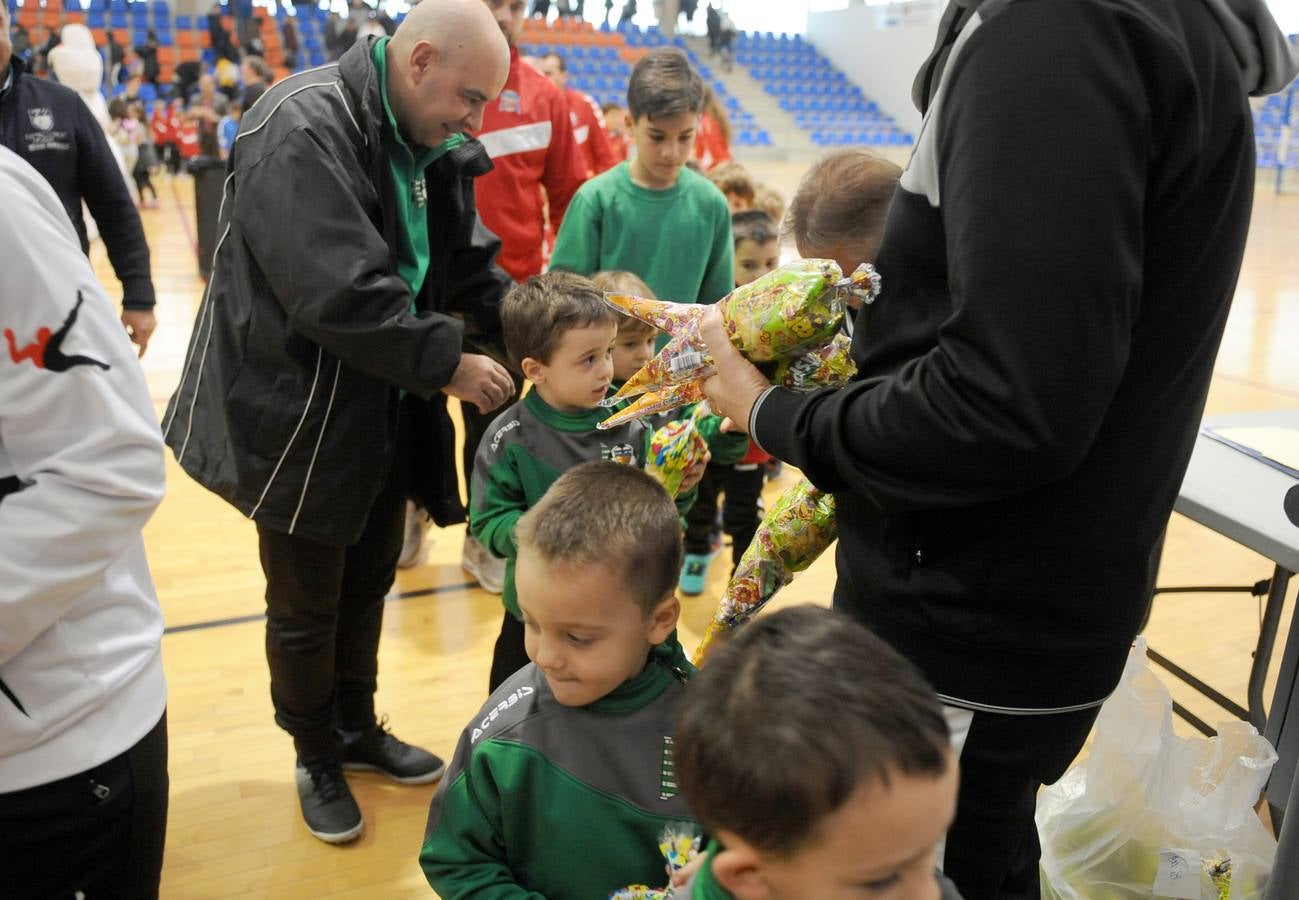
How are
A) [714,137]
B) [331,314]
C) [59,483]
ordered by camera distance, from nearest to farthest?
1. [59,483]
2. [331,314]
3. [714,137]

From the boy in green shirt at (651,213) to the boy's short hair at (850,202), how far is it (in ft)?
5.05

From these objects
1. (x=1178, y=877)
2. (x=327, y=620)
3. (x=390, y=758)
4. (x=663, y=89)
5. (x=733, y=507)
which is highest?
(x=663, y=89)

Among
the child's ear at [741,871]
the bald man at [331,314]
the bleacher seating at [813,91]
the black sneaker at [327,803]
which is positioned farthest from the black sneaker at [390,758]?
the bleacher seating at [813,91]

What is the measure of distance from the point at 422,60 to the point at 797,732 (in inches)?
57.5

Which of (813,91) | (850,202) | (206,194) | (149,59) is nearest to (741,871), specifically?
(850,202)

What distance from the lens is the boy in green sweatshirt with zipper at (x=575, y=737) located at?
111 centimetres

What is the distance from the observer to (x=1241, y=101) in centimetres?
93

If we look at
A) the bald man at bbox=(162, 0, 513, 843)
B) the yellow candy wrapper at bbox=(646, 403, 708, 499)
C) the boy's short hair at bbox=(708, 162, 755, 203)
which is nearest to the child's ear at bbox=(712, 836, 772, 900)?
the yellow candy wrapper at bbox=(646, 403, 708, 499)

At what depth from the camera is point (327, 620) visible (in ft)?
6.76

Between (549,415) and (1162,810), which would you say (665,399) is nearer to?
(549,415)

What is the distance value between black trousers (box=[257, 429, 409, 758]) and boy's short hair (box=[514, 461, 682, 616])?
903 millimetres

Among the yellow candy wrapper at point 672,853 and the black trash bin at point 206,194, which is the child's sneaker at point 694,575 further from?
the black trash bin at point 206,194

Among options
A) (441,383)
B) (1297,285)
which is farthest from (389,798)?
(1297,285)

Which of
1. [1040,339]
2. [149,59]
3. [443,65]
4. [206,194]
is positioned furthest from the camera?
[149,59]
